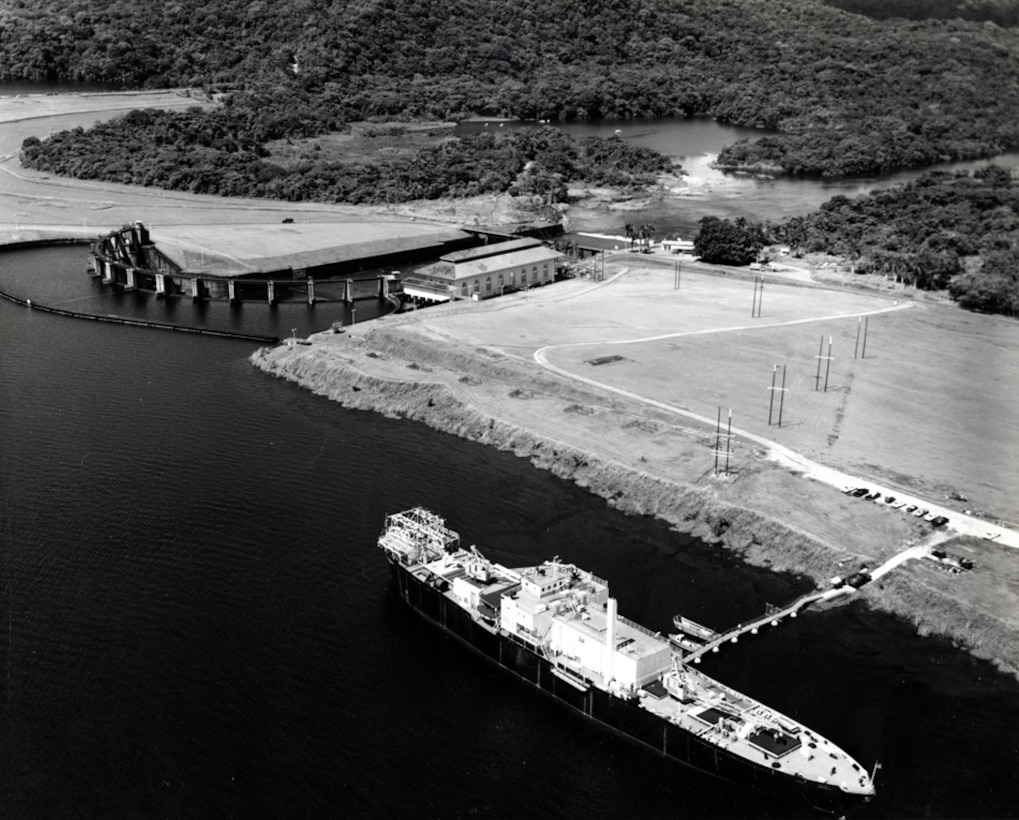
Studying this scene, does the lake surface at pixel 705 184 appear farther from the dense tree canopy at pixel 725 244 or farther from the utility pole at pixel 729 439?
the utility pole at pixel 729 439

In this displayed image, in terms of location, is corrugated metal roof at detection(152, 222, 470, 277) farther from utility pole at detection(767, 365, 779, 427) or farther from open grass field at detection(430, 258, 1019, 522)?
utility pole at detection(767, 365, 779, 427)

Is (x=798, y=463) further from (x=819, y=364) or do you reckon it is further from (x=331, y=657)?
(x=331, y=657)

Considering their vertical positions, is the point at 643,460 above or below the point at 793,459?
below

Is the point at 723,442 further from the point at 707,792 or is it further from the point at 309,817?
the point at 309,817

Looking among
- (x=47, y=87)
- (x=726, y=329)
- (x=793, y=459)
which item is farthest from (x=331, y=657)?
(x=47, y=87)

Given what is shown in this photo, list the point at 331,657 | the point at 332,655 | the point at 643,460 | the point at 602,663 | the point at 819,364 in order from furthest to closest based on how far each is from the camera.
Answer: the point at 819,364 → the point at 643,460 → the point at 332,655 → the point at 331,657 → the point at 602,663

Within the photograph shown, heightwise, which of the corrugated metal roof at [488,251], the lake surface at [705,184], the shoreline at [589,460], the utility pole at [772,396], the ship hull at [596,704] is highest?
the lake surface at [705,184]

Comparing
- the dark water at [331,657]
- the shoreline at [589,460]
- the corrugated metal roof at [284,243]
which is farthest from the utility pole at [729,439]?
the corrugated metal roof at [284,243]
